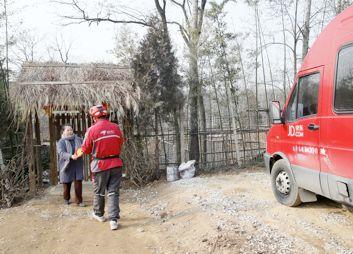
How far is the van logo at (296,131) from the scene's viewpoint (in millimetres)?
5215

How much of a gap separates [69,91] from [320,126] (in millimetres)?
6032

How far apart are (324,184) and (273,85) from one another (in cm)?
1396

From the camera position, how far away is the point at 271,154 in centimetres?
635

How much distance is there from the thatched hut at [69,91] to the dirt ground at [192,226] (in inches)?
88.5

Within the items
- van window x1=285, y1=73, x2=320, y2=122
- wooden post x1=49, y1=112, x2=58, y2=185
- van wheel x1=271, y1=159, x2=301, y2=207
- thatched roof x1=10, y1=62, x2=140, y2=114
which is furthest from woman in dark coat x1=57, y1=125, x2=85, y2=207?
van window x1=285, y1=73, x2=320, y2=122

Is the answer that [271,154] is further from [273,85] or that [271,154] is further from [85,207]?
[273,85]

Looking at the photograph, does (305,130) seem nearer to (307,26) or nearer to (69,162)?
(69,162)

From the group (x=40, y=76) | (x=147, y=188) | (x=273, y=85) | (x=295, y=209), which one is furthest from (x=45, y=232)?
(x=273, y=85)

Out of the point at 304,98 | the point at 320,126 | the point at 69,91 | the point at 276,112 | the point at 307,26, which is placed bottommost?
the point at 320,126

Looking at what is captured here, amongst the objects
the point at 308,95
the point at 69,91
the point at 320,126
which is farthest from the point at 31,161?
the point at 320,126

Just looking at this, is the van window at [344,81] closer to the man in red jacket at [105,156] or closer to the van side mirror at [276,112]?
the van side mirror at [276,112]

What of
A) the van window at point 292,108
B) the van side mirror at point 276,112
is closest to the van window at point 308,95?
the van window at point 292,108

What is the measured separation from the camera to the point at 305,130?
5082mm

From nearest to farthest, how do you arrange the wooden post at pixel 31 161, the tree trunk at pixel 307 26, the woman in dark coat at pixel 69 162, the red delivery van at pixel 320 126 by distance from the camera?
the red delivery van at pixel 320 126, the woman in dark coat at pixel 69 162, the wooden post at pixel 31 161, the tree trunk at pixel 307 26
